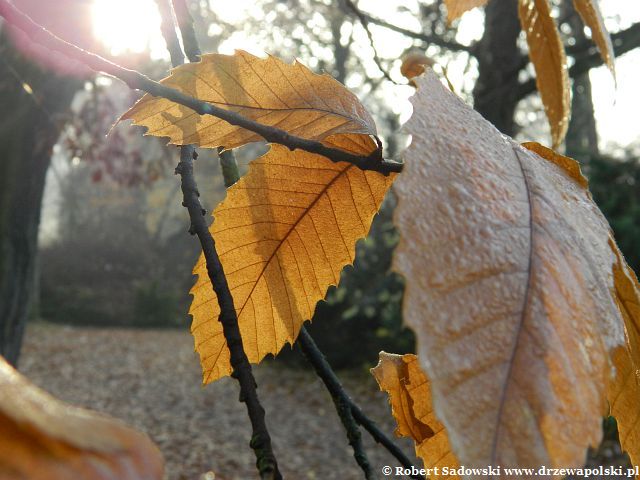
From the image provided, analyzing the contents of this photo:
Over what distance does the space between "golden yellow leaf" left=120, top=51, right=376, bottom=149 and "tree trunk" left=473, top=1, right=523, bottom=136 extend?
4.64 m

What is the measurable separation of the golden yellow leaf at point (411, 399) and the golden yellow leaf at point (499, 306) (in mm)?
234

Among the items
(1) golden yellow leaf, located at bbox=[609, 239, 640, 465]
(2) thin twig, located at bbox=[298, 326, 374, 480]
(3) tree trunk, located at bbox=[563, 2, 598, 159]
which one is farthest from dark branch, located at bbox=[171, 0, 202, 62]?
(3) tree trunk, located at bbox=[563, 2, 598, 159]

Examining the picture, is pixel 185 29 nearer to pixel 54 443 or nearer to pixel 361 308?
pixel 54 443

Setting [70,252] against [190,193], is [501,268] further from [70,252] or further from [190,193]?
[70,252]

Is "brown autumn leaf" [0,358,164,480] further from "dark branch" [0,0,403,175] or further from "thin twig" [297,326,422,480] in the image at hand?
"thin twig" [297,326,422,480]

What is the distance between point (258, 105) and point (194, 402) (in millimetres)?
8559

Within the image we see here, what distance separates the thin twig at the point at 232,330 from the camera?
0.27 meters

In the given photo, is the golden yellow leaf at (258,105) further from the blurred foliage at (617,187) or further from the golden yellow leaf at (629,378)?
the blurred foliage at (617,187)

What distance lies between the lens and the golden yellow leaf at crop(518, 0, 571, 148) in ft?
1.71

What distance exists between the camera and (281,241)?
479mm

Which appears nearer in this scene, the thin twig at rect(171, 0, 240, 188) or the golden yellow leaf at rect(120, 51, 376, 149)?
the golden yellow leaf at rect(120, 51, 376, 149)

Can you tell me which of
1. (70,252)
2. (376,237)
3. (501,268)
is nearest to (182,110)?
(501,268)

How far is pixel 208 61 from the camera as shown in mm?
377

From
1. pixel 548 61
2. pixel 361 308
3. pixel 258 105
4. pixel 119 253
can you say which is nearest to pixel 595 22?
pixel 548 61
